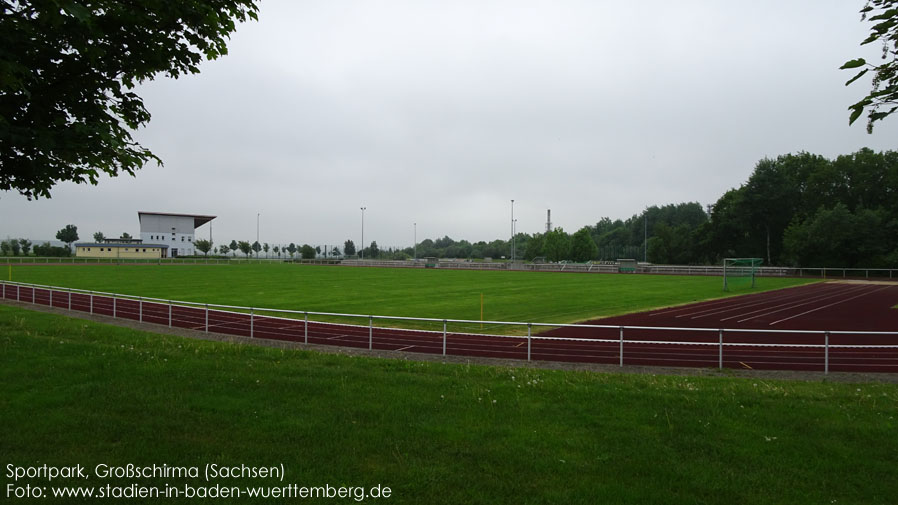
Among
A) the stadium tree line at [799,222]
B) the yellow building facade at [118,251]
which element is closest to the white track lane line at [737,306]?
the stadium tree line at [799,222]

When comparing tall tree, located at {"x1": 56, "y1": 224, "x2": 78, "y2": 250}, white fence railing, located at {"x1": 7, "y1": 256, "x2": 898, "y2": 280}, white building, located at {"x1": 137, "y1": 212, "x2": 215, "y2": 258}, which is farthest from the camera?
tall tree, located at {"x1": 56, "y1": 224, "x2": 78, "y2": 250}

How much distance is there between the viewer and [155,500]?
3916 mm

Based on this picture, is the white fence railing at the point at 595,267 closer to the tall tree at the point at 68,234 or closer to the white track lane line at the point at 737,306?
the white track lane line at the point at 737,306

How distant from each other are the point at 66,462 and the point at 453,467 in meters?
3.36

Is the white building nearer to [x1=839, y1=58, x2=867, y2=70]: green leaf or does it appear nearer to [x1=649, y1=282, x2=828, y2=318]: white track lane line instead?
[x1=649, y1=282, x2=828, y2=318]: white track lane line

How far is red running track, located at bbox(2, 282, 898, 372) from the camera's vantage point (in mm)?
12375

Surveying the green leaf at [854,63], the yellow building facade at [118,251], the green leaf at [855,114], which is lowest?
the yellow building facade at [118,251]

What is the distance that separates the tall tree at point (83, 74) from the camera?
14.7ft

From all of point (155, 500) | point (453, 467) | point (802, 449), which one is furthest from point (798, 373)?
point (155, 500)

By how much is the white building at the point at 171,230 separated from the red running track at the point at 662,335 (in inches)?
3973

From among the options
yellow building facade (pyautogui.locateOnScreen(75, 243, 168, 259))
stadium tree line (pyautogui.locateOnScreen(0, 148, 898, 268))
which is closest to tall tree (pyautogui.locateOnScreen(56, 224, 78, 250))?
stadium tree line (pyautogui.locateOnScreen(0, 148, 898, 268))

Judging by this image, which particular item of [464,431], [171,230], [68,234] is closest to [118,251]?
[171,230]

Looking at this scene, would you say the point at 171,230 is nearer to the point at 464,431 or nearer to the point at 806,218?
the point at 806,218

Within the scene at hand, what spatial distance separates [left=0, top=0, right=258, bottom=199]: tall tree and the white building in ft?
413
